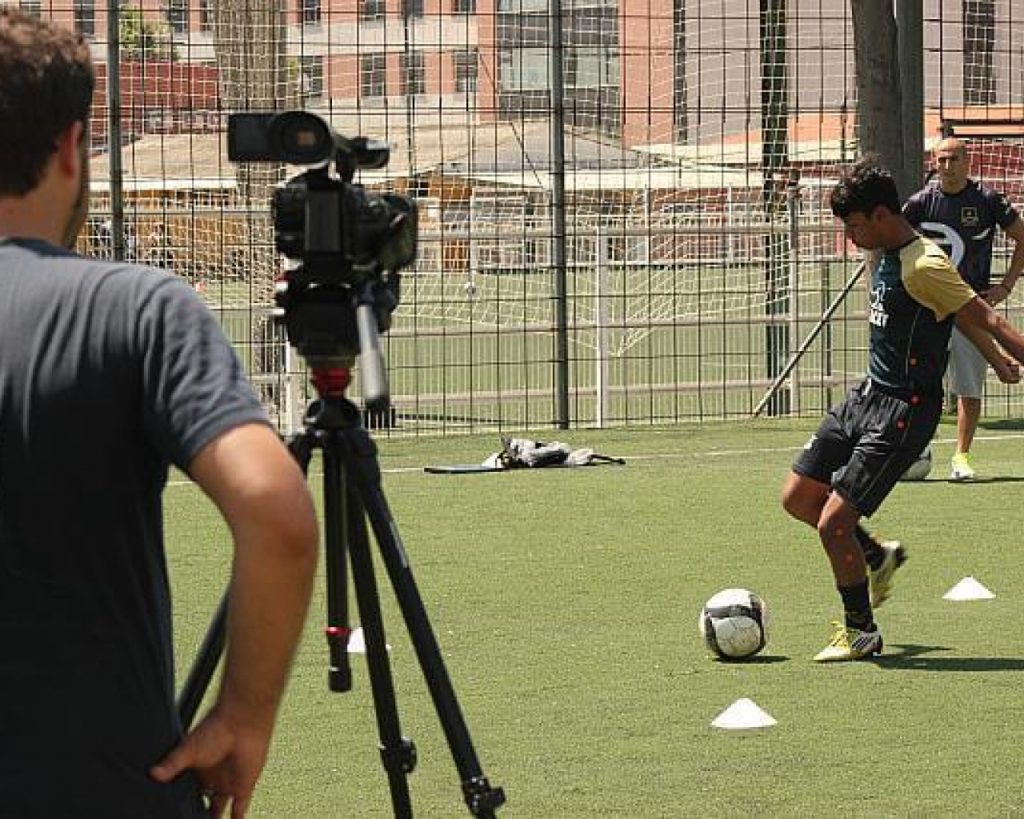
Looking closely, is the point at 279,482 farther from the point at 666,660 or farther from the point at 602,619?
the point at 602,619

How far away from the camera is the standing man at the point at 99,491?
2.88 metres

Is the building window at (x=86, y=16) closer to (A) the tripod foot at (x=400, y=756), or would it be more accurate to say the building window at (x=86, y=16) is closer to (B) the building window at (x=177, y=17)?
(B) the building window at (x=177, y=17)

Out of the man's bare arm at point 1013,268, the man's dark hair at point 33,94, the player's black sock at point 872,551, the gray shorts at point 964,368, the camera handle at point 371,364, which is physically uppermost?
the man's dark hair at point 33,94

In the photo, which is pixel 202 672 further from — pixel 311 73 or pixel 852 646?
pixel 311 73

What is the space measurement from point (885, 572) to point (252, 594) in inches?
239

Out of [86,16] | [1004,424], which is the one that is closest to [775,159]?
[1004,424]

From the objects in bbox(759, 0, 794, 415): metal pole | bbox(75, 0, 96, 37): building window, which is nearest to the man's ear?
bbox(75, 0, 96, 37): building window

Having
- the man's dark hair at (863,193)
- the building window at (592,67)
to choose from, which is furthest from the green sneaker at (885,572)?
the building window at (592,67)

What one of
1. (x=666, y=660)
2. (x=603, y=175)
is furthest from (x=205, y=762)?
(x=603, y=175)

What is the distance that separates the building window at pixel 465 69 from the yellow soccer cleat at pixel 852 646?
9697mm

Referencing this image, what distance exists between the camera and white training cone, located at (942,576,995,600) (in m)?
9.48

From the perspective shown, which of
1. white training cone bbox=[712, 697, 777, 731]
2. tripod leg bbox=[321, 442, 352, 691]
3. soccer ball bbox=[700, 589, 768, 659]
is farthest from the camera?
soccer ball bbox=[700, 589, 768, 659]

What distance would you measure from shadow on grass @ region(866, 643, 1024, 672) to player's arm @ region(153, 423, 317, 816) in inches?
206

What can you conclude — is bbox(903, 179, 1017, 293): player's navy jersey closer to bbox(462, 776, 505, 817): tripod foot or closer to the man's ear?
bbox(462, 776, 505, 817): tripod foot
